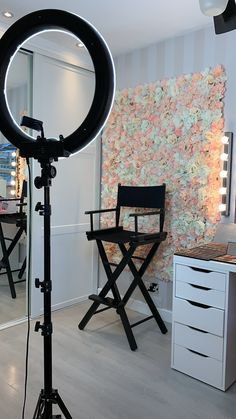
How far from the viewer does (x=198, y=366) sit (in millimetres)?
1910

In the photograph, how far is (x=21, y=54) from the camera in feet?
8.38

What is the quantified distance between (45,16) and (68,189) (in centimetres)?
191

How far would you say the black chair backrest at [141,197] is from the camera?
2.55 metres

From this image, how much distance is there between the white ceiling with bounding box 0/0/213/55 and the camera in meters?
2.11

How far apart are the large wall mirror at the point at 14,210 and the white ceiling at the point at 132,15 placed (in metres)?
0.40

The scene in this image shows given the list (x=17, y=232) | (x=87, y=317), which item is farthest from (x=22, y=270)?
(x=87, y=317)

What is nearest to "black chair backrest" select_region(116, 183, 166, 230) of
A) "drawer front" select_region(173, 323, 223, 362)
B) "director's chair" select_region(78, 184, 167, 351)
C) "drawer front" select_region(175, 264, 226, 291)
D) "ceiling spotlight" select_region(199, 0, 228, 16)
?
"director's chair" select_region(78, 184, 167, 351)

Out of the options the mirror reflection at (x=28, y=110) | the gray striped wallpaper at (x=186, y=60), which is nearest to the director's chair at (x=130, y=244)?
the gray striped wallpaper at (x=186, y=60)

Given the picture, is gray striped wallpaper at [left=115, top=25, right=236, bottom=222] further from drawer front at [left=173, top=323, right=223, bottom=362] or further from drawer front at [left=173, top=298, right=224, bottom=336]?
drawer front at [left=173, top=323, right=223, bottom=362]

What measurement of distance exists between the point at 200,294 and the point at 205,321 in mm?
150

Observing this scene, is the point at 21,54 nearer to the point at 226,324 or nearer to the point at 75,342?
the point at 75,342

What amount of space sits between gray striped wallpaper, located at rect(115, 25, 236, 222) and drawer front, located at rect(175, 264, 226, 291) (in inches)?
23.8

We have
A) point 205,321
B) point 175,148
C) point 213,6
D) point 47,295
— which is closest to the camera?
point 47,295

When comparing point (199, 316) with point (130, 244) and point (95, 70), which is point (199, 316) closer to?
point (130, 244)
